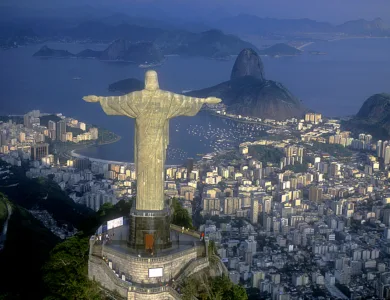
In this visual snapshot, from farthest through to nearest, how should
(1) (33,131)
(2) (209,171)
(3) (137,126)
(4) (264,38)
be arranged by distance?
(4) (264,38) < (1) (33,131) < (2) (209,171) < (3) (137,126)

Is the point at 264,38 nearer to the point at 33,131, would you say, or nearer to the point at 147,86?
the point at 33,131

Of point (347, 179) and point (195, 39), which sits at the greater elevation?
point (195, 39)

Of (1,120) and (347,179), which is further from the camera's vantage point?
(1,120)

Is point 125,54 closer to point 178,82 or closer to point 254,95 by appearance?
point 178,82

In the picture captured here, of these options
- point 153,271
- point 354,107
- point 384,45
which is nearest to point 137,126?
point 153,271

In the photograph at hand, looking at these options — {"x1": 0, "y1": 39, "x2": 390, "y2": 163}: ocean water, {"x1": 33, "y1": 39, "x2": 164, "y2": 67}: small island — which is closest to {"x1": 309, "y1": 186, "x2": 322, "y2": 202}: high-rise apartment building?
{"x1": 0, "y1": 39, "x2": 390, "y2": 163}: ocean water

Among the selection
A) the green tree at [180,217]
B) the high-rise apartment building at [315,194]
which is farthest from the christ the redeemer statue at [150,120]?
the high-rise apartment building at [315,194]

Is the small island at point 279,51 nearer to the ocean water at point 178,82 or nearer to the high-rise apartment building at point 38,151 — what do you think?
the ocean water at point 178,82
